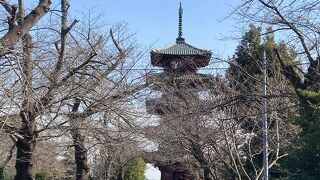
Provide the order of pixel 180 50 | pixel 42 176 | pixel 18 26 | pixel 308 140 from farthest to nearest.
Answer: pixel 42 176, pixel 180 50, pixel 308 140, pixel 18 26

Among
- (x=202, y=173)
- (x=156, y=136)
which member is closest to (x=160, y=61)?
(x=202, y=173)

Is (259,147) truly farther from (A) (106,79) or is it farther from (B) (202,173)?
(A) (106,79)

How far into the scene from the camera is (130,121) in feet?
53.0

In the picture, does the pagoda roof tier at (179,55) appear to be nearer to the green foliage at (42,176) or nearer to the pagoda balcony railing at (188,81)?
the pagoda balcony railing at (188,81)

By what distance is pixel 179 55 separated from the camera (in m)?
30.6

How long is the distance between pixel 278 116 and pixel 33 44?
373 inches

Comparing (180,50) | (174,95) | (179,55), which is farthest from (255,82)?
(180,50)

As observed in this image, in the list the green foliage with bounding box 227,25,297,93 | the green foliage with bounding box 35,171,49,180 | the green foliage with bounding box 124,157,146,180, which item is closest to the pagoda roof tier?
the green foliage with bounding box 227,25,297,93

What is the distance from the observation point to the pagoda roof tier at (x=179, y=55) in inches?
1066

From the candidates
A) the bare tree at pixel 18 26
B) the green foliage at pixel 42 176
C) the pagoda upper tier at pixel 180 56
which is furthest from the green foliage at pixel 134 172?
the bare tree at pixel 18 26

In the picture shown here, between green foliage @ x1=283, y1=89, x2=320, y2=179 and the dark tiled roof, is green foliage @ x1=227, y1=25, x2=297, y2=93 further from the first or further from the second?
the dark tiled roof

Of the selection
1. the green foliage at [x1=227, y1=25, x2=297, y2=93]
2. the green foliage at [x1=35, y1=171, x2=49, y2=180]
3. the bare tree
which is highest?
the green foliage at [x1=227, y1=25, x2=297, y2=93]

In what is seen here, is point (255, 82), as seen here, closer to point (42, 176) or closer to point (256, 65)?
point (256, 65)

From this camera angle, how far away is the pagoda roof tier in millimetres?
27078
